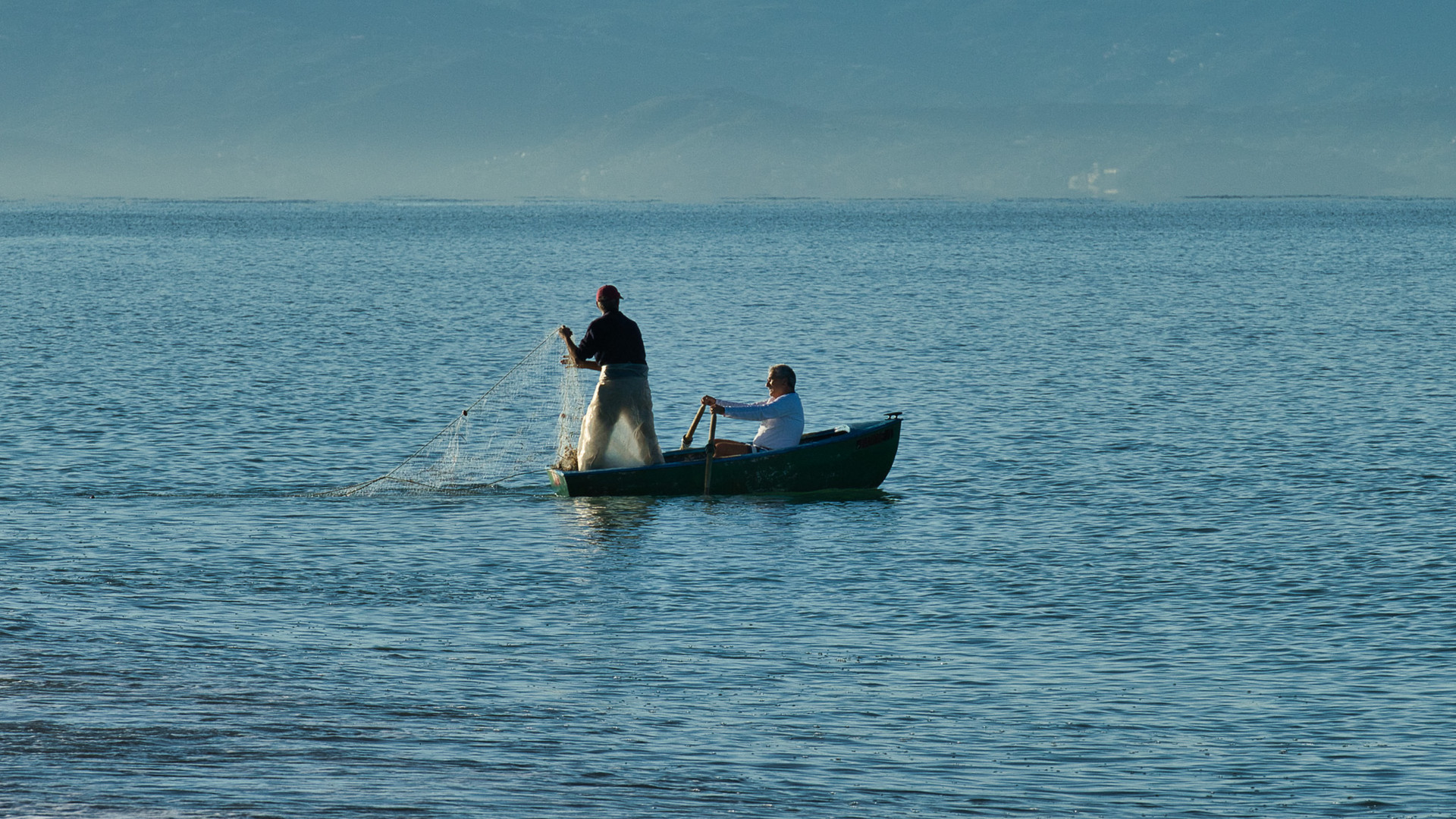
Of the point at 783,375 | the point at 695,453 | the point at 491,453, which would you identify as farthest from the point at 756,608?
the point at 491,453

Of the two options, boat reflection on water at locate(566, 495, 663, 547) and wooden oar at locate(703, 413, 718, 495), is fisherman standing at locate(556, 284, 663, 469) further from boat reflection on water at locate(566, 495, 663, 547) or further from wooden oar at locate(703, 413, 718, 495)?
wooden oar at locate(703, 413, 718, 495)

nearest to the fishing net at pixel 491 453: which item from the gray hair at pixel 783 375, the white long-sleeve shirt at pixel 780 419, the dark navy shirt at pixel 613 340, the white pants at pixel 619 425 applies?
the white pants at pixel 619 425

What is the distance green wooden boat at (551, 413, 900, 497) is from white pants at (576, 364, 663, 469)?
9.1 inches

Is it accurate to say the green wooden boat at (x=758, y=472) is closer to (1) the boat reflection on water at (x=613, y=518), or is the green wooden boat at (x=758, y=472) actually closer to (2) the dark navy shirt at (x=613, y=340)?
(1) the boat reflection on water at (x=613, y=518)

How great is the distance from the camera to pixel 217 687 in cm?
1341

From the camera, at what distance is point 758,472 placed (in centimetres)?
2239

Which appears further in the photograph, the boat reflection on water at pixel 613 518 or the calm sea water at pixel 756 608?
the boat reflection on water at pixel 613 518

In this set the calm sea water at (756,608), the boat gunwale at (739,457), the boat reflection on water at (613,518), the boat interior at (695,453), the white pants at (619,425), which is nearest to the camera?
the calm sea water at (756,608)

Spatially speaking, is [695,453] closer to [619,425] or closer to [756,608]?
[619,425]

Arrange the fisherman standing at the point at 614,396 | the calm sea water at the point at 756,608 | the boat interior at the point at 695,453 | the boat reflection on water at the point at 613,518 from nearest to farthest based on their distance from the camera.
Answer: the calm sea water at the point at 756,608
the boat reflection on water at the point at 613,518
the fisherman standing at the point at 614,396
the boat interior at the point at 695,453

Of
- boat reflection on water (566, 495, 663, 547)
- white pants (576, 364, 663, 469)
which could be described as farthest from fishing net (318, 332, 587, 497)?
boat reflection on water (566, 495, 663, 547)

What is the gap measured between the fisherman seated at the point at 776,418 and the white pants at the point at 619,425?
872 mm

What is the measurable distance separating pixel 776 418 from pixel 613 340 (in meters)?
2.41

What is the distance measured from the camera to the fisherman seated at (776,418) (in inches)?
876
